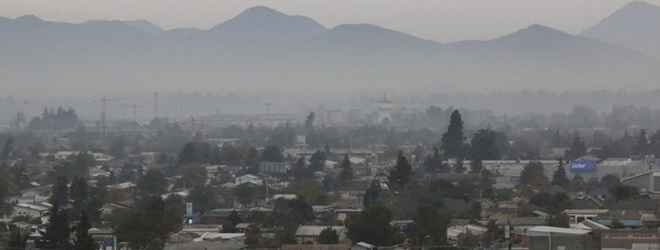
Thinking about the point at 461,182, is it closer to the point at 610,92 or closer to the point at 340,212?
the point at 340,212

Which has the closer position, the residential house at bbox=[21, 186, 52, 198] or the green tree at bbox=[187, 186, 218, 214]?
the green tree at bbox=[187, 186, 218, 214]

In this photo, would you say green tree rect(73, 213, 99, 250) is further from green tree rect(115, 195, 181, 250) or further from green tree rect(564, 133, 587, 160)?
green tree rect(564, 133, 587, 160)

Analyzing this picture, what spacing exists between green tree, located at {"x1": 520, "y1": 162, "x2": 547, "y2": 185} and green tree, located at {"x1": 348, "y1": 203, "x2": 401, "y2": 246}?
1749 centimetres

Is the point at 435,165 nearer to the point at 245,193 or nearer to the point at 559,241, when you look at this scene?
the point at 245,193

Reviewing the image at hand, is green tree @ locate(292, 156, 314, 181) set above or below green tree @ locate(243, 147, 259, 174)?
below

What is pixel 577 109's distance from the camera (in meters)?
120

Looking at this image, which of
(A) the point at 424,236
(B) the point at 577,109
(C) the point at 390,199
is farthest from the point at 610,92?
(A) the point at 424,236

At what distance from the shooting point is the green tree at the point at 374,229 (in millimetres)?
23375

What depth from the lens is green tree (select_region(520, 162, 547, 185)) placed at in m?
41.4

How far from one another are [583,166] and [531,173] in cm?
276

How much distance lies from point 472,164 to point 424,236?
65.8ft

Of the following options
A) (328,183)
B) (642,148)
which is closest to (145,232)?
(328,183)

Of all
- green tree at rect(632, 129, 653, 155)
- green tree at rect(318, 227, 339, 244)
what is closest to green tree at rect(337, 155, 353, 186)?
green tree at rect(632, 129, 653, 155)

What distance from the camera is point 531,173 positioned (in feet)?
139
